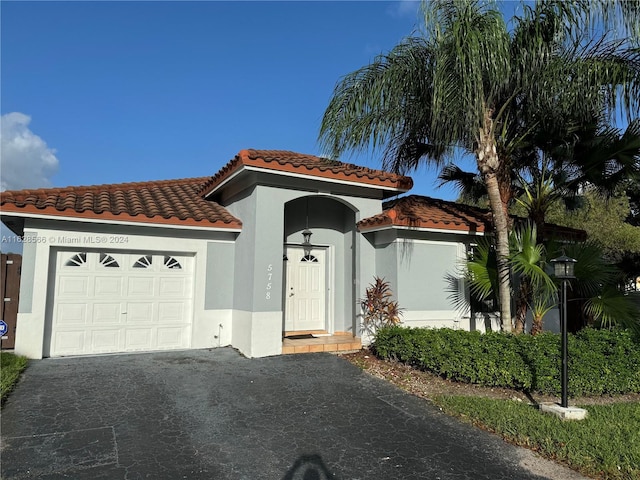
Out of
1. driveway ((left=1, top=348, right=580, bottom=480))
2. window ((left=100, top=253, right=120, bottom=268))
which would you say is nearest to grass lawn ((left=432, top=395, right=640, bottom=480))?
driveway ((left=1, top=348, right=580, bottom=480))

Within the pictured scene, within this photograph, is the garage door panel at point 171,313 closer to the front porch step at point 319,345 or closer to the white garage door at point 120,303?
the white garage door at point 120,303

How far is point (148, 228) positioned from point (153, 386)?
3789mm

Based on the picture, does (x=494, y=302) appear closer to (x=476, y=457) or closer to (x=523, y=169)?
(x=523, y=169)

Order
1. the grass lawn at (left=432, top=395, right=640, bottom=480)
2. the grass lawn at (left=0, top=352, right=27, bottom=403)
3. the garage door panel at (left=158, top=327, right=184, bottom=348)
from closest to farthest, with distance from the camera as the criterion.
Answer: the grass lawn at (left=432, top=395, right=640, bottom=480), the grass lawn at (left=0, top=352, right=27, bottom=403), the garage door panel at (left=158, top=327, right=184, bottom=348)

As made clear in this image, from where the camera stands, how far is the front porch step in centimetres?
918

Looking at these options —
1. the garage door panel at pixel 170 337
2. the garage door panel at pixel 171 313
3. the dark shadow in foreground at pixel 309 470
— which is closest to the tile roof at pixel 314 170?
the garage door panel at pixel 171 313

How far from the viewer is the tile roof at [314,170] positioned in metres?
8.62

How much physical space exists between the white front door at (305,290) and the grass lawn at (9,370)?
5.54m

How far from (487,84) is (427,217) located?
3.27 m

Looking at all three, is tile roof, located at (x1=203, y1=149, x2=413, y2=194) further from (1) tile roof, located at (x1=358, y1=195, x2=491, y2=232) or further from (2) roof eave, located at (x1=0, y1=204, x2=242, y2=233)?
(2) roof eave, located at (x1=0, y1=204, x2=242, y2=233)

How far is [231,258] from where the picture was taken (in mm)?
10039

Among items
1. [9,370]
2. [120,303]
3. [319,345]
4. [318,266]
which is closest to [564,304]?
[319,345]

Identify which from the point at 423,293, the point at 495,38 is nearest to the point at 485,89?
the point at 495,38

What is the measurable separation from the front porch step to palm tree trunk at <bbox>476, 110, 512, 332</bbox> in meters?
3.33
